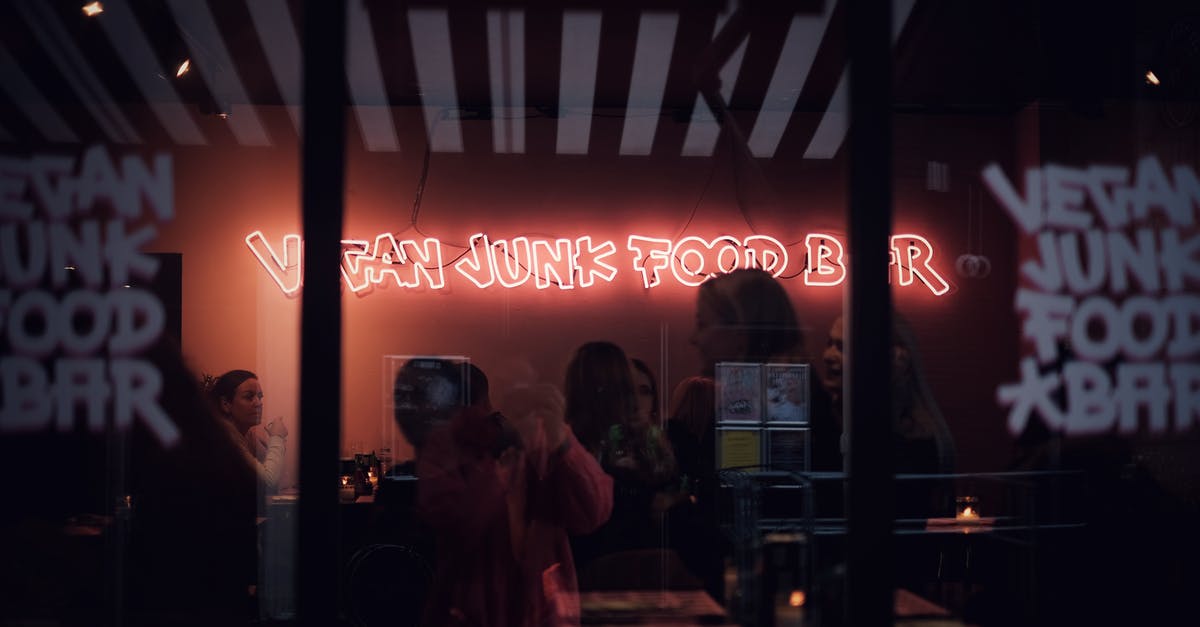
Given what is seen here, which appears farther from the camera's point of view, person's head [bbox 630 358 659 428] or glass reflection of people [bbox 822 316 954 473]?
person's head [bbox 630 358 659 428]

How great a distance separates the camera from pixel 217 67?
6.96m

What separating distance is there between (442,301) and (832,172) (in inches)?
124

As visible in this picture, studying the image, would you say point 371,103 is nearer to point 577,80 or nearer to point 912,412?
point 577,80

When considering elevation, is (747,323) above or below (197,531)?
above

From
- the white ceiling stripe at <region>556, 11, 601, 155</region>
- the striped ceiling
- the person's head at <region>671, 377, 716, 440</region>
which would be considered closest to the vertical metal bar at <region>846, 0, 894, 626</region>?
the striped ceiling

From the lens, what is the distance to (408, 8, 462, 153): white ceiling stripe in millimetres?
6008

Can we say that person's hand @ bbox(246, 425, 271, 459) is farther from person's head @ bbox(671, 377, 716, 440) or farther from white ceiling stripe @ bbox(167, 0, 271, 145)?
person's head @ bbox(671, 377, 716, 440)

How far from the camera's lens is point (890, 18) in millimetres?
2672

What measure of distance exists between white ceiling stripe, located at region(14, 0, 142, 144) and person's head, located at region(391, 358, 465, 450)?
117 inches

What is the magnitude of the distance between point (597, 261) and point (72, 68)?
12.6 ft

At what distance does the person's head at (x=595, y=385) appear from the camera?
216 inches

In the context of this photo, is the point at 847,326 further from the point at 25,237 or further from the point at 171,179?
the point at 25,237

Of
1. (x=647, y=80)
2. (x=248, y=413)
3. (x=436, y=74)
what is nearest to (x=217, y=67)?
(x=436, y=74)

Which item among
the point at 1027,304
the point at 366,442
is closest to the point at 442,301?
the point at 366,442
